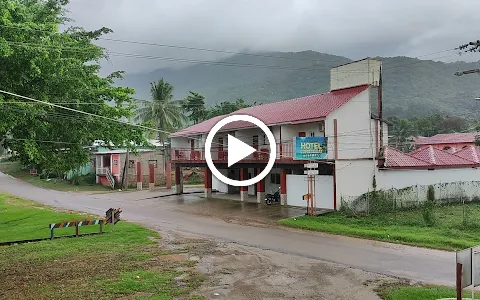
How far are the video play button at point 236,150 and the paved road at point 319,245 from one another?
18.3ft

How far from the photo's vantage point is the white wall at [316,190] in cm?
2455

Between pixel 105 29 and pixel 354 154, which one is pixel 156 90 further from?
pixel 105 29

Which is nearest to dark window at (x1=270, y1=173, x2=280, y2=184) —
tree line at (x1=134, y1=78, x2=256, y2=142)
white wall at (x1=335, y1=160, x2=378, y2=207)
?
white wall at (x1=335, y1=160, x2=378, y2=207)

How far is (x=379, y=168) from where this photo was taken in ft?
80.0

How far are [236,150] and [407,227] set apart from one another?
16.2 metres

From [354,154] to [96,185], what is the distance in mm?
33598

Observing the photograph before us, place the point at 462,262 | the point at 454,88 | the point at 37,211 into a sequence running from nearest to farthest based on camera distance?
the point at 462,262 < the point at 37,211 < the point at 454,88

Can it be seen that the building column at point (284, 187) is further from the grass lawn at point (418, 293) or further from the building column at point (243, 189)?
the grass lawn at point (418, 293)

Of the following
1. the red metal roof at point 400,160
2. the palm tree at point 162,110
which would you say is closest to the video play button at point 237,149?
the red metal roof at point 400,160

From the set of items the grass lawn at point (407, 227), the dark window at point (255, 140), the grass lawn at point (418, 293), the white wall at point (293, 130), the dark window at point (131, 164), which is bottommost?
the grass lawn at point (407, 227)

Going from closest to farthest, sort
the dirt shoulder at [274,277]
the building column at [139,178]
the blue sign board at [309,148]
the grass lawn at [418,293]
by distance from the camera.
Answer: the grass lawn at [418,293] < the dirt shoulder at [274,277] < the blue sign board at [309,148] < the building column at [139,178]

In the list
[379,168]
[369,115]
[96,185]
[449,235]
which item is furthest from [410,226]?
[96,185]

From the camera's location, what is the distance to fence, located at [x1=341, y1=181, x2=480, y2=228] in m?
22.7

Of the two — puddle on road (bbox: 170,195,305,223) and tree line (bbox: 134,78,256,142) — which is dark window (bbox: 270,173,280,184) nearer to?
puddle on road (bbox: 170,195,305,223)
